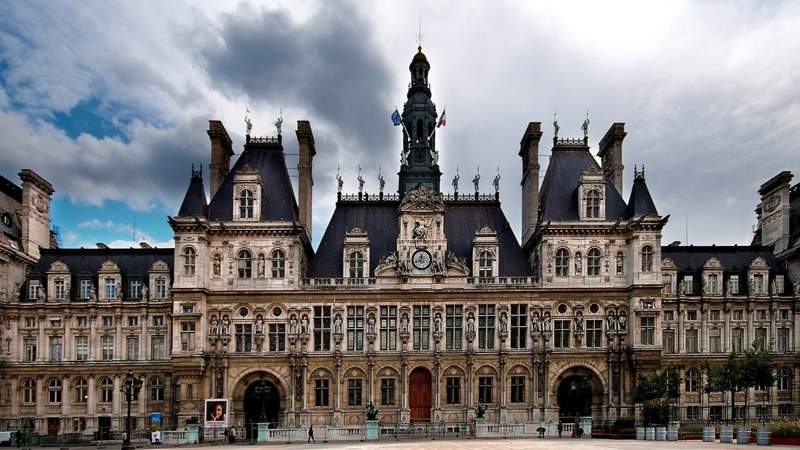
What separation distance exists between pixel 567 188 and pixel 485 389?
62.3 ft

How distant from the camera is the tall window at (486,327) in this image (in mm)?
66125

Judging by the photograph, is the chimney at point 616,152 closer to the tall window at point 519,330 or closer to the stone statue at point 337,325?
the tall window at point 519,330

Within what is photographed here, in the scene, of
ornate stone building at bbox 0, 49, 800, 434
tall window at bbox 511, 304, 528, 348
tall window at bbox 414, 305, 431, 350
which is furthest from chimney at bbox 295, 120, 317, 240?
tall window at bbox 511, 304, 528, 348

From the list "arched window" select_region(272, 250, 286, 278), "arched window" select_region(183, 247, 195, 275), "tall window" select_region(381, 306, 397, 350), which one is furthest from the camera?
"arched window" select_region(272, 250, 286, 278)

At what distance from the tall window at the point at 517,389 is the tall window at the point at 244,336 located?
71.3ft

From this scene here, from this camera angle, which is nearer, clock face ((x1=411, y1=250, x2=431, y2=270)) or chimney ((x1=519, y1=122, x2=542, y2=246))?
clock face ((x1=411, y1=250, x2=431, y2=270))

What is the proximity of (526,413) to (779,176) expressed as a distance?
109 feet

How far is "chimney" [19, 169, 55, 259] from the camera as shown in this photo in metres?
73.6

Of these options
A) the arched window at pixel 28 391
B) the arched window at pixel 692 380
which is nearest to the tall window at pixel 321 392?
the arched window at pixel 28 391

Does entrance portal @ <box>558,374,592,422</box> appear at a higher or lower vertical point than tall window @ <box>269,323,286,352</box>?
lower

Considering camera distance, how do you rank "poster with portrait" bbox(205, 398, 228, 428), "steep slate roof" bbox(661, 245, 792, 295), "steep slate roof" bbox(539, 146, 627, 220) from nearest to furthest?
1. "poster with portrait" bbox(205, 398, 228, 428)
2. "steep slate roof" bbox(539, 146, 627, 220)
3. "steep slate roof" bbox(661, 245, 792, 295)

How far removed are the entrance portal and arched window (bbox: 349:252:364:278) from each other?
19.0m

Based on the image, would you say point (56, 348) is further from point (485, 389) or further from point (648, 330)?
point (648, 330)

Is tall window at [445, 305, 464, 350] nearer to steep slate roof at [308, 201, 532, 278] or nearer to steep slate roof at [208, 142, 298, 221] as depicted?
steep slate roof at [308, 201, 532, 278]
